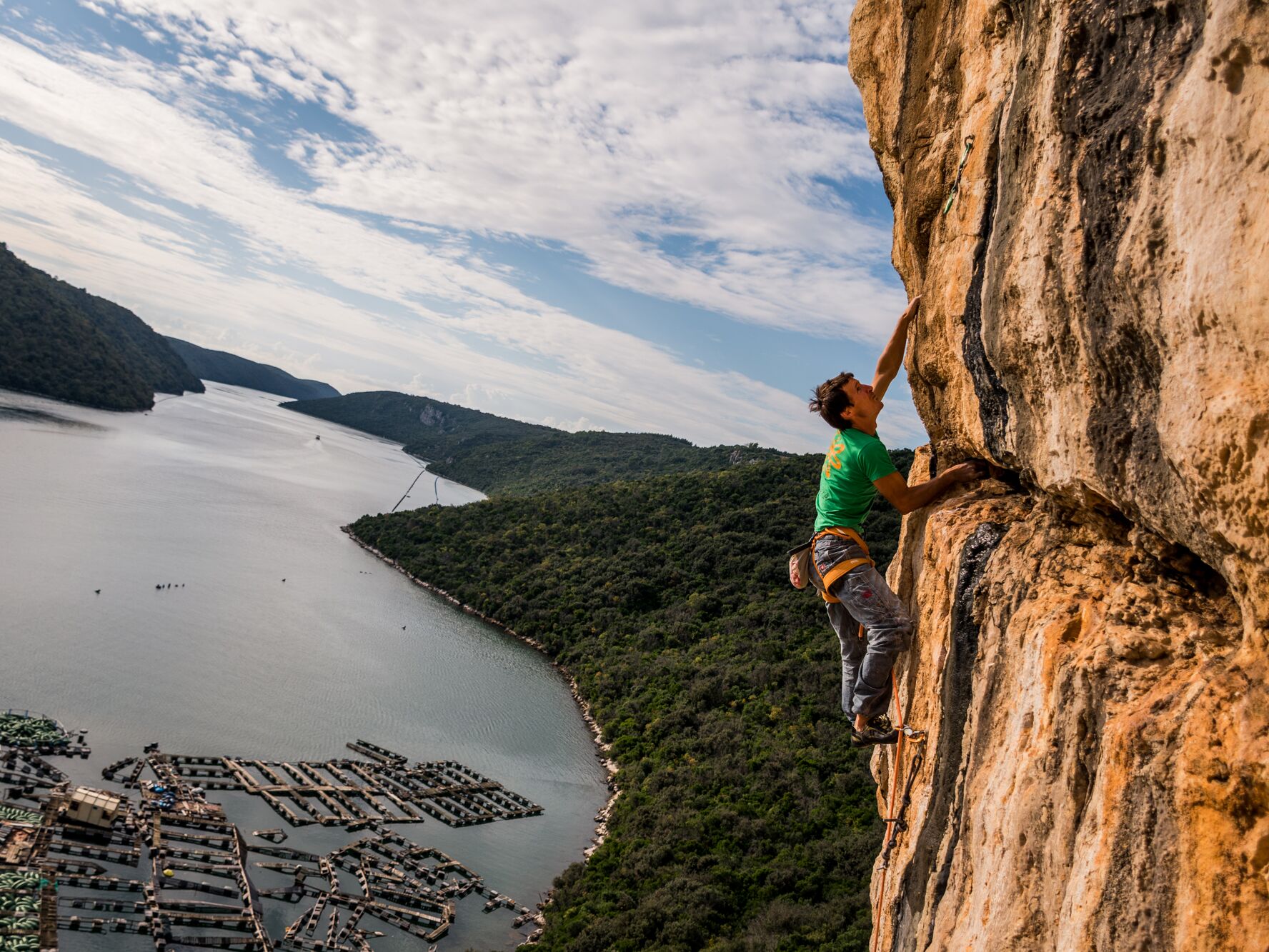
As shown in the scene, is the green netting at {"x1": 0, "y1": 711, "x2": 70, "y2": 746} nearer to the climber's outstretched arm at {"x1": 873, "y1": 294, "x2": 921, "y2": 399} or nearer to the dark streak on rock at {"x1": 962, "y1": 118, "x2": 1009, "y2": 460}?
the climber's outstretched arm at {"x1": 873, "y1": 294, "x2": 921, "y2": 399}

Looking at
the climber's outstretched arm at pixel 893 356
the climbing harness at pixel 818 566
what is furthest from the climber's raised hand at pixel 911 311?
the climbing harness at pixel 818 566

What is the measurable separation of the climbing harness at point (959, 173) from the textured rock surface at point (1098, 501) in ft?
Answer: 0.19

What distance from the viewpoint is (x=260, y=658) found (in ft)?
119

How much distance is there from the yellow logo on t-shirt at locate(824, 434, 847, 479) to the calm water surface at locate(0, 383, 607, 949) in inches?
775

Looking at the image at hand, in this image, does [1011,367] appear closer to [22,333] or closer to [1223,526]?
[1223,526]

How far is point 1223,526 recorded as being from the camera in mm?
2527

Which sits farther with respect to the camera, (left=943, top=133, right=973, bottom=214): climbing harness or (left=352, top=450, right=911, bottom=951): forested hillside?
(left=352, top=450, right=911, bottom=951): forested hillside

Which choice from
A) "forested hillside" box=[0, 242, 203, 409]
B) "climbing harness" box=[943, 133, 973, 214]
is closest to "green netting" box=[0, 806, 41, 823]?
"climbing harness" box=[943, 133, 973, 214]

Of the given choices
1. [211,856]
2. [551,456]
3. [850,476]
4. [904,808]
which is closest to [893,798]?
[904,808]

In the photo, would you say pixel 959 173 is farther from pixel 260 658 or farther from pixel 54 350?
pixel 54 350

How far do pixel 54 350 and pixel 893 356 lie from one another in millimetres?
117983

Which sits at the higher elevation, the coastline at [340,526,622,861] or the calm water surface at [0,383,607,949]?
the coastline at [340,526,622,861]

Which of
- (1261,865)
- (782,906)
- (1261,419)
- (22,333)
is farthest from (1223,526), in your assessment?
(22,333)

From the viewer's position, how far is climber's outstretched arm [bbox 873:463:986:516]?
481cm
